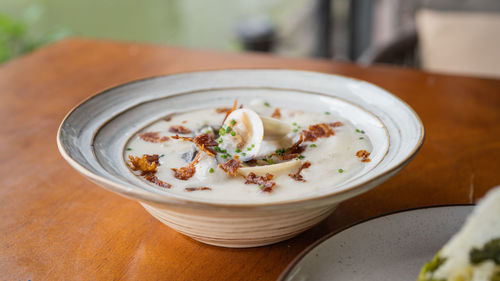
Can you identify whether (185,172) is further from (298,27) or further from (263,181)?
(298,27)

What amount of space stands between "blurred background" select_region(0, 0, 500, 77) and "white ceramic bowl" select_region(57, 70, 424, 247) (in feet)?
4.44

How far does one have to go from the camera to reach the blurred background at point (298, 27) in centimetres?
285

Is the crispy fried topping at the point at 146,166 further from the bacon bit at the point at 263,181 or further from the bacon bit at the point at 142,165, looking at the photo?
the bacon bit at the point at 263,181

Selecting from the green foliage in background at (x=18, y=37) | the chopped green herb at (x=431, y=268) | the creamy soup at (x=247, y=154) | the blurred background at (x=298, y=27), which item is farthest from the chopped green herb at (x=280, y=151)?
the green foliage in background at (x=18, y=37)

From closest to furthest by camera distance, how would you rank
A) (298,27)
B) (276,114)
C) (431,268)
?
(431,268), (276,114), (298,27)

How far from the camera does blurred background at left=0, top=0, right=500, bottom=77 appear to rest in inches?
112

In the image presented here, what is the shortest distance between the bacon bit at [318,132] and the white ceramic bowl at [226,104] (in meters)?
0.08

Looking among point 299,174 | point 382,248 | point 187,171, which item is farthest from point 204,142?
point 382,248

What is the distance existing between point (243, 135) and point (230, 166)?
0.13m

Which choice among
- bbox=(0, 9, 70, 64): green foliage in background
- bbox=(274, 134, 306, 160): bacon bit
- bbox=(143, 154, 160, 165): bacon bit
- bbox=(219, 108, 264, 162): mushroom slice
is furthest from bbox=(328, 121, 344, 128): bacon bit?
bbox=(0, 9, 70, 64): green foliage in background

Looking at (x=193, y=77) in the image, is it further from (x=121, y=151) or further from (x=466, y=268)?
(x=466, y=268)

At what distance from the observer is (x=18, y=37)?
4133 millimetres

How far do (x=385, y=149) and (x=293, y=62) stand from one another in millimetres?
1179

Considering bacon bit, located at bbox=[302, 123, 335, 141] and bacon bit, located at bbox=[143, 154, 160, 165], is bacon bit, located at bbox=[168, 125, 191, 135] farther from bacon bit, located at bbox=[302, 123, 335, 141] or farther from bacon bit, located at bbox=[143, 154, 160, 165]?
bacon bit, located at bbox=[302, 123, 335, 141]
